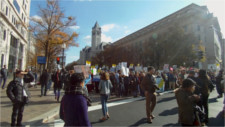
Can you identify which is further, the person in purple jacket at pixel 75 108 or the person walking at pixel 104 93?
the person walking at pixel 104 93

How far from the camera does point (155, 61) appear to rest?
40344 mm

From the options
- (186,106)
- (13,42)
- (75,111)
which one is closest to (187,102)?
(186,106)

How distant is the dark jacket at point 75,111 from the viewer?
2.24 metres

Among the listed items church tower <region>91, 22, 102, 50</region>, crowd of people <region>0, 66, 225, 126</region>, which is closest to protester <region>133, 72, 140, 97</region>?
crowd of people <region>0, 66, 225, 126</region>

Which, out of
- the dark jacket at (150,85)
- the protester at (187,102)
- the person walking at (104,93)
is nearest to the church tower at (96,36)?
the person walking at (104,93)

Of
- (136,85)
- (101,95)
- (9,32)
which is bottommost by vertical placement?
(136,85)

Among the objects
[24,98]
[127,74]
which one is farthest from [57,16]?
[24,98]

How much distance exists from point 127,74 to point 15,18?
98.8ft

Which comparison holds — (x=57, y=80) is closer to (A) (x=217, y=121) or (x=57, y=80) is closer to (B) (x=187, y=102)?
(B) (x=187, y=102)

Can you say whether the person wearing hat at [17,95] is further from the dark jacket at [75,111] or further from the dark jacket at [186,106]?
the dark jacket at [186,106]

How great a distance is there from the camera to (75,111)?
225 centimetres

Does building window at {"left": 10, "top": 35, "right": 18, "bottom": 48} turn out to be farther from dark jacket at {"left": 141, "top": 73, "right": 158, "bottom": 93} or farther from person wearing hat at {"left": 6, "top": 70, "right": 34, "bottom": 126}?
dark jacket at {"left": 141, "top": 73, "right": 158, "bottom": 93}

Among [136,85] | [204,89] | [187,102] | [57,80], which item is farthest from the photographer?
[136,85]

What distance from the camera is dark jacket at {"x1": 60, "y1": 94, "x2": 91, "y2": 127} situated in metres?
2.24
